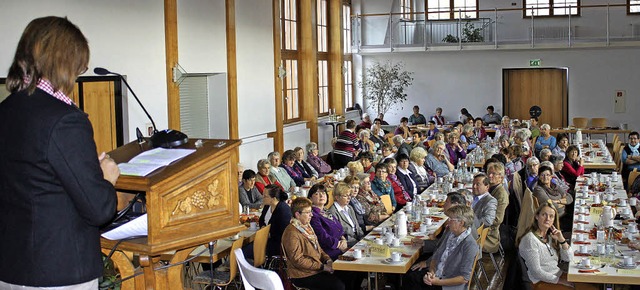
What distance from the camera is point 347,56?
21.5m

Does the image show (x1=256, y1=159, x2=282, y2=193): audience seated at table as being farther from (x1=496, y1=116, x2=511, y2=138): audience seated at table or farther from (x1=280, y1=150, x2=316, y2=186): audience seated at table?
(x1=496, y1=116, x2=511, y2=138): audience seated at table

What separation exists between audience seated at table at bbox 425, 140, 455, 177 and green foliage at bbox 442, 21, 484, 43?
32.1ft

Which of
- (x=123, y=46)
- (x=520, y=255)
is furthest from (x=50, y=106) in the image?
(x=123, y=46)

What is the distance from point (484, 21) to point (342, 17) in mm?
4121

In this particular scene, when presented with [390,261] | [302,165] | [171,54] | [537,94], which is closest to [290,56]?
[302,165]

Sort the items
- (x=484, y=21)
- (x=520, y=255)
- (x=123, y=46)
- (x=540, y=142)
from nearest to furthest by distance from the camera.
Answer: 1. (x=520, y=255)
2. (x=123, y=46)
3. (x=540, y=142)
4. (x=484, y=21)

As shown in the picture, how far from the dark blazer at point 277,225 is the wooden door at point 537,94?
1623 centimetres

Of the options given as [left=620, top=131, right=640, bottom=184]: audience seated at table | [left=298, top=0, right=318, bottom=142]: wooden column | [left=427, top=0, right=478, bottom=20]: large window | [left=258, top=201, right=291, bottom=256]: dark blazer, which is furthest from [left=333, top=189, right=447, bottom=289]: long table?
[left=427, top=0, right=478, bottom=20]: large window

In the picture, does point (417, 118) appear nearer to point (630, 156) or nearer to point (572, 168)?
point (630, 156)

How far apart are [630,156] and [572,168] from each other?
8.27 ft

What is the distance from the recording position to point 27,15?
8859 millimetres

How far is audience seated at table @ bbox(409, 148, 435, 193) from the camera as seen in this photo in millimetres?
11453

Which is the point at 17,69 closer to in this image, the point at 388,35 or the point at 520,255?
the point at 520,255

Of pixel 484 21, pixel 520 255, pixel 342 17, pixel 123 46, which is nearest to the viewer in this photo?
pixel 520 255
